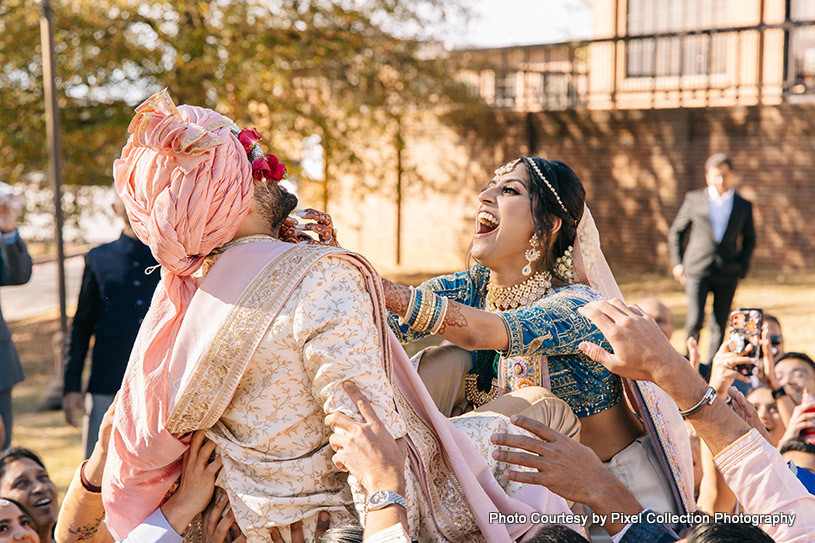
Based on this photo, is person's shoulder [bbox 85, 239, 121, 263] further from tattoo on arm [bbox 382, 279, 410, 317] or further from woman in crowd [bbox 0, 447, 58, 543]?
tattoo on arm [bbox 382, 279, 410, 317]

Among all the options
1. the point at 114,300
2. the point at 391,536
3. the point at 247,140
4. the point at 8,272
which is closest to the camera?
the point at 391,536

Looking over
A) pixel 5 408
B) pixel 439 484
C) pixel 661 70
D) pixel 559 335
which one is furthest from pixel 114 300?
pixel 661 70

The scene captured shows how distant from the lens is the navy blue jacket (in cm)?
471

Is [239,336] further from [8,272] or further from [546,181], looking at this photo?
[8,272]

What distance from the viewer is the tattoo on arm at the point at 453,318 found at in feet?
8.96

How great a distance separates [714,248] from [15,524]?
6916 millimetres

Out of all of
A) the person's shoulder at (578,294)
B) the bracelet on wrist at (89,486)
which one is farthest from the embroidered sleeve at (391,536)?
the person's shoulder at (578,294)

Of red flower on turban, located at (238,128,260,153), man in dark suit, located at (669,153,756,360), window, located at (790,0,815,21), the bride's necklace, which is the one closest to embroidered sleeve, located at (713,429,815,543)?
the bride's necklace

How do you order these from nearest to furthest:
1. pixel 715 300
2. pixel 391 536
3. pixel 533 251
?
1. pixel 391 536
2. pixel 533 251
3. pixel 715 300

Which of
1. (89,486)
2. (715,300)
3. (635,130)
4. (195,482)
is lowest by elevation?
(715,300)

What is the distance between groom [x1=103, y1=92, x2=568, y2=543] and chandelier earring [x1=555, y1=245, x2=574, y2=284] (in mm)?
1085

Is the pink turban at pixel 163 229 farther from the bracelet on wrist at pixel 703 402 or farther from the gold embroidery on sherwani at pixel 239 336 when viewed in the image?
the bracelet on wrist at pixel 703 402

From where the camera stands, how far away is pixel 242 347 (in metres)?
2.13

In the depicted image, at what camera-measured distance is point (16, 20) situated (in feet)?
37.3
